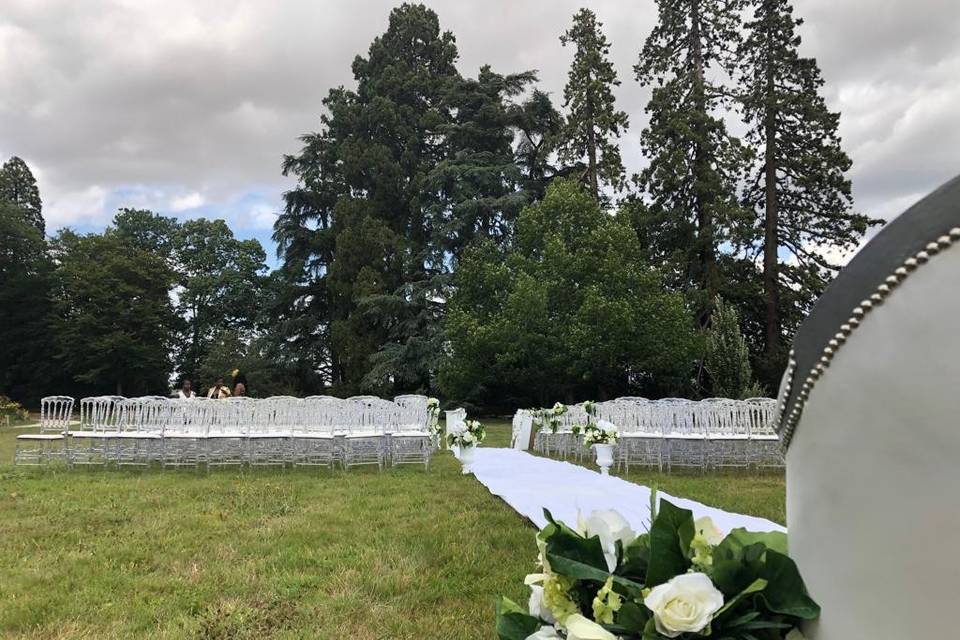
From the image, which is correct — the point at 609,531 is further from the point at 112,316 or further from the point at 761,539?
the point at 112,316

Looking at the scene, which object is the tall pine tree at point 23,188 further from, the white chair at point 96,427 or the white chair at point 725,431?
the white chair at point 725,431

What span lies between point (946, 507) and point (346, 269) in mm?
28502

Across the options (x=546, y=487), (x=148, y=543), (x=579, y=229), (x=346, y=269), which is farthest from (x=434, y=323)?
(x=148, y=543)

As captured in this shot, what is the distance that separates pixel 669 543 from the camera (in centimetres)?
125

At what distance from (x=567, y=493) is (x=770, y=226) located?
2006 centimetres

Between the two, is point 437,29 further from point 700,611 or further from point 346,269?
point 700,611

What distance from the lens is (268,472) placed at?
936 centimetres

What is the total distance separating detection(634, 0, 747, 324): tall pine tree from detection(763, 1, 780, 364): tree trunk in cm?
116

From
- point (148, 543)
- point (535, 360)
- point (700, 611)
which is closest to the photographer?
point (700, 611)

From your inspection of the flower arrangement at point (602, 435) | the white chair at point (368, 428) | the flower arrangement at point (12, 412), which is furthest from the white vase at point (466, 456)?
the flower arrangement at point (12, 412)

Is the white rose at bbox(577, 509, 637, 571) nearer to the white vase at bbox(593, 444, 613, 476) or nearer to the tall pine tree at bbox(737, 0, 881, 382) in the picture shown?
the white vase at bbox(593, 444, 613, 476)

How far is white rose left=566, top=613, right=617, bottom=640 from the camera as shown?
1.17 meters

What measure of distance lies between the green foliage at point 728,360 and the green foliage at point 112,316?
2713 centimetres

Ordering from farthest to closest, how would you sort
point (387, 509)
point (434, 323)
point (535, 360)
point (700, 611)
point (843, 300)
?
1. point (434, 323)
2. point (535, 360)
3. point (387, 509)
4. point (700, 611)
5. point (843, 300)
